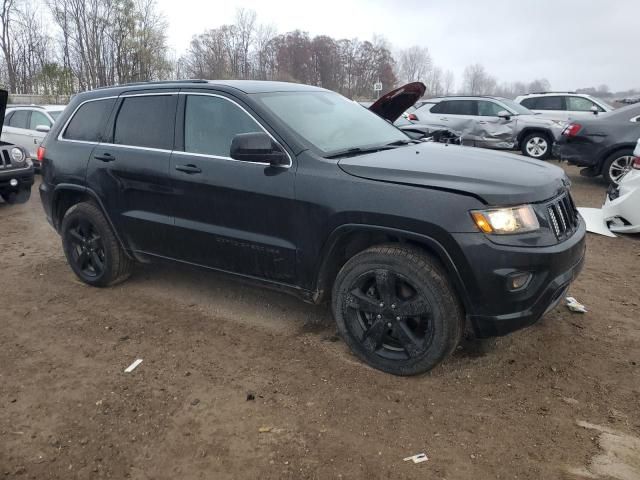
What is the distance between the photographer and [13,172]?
787cm

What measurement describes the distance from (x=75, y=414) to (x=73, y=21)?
130 feet

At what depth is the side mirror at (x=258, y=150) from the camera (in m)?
3.23

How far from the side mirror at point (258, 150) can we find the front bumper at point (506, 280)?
4.22 ft

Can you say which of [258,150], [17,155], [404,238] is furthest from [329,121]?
[17,155]

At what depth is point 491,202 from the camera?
2.75 m

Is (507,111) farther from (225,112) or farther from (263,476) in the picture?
(263,476)

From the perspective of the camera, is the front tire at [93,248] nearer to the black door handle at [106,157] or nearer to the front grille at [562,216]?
the black door handle at [106,157]

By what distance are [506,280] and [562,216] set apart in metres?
0.69

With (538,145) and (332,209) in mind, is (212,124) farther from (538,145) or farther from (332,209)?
(538,145)

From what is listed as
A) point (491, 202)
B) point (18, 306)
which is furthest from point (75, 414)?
point (491, 202)

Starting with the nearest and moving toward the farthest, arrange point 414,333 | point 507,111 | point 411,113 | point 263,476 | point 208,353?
1. point 263,476
2. point 414,333
3. point 208,353
4. point 507,111
5. point 411,113

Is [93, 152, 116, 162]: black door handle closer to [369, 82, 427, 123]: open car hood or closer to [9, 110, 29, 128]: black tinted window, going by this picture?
[369, 82, 427, 123]: open car hood

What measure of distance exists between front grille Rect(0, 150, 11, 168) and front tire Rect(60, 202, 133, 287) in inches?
156

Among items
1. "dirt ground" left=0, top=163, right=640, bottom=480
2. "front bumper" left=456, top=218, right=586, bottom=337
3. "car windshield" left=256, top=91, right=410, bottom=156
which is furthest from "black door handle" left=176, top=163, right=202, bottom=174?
"front bumper" left=456, top=218, right=586, bottom=337
